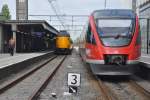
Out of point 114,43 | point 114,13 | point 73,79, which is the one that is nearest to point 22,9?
point 114,13

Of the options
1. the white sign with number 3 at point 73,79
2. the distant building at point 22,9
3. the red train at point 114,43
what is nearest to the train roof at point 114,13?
the red train at point 114,43

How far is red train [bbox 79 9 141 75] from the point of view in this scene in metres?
17.9

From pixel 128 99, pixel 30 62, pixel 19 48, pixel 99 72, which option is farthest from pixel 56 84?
pixel 19 48

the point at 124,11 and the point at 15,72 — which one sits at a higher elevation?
the point at 124,11

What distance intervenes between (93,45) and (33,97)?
608 cm

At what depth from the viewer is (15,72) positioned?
23.0 meters

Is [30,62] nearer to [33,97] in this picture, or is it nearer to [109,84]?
[109,84]

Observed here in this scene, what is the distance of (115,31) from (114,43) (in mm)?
628

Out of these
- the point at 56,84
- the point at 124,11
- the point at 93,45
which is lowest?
the point at 56,84

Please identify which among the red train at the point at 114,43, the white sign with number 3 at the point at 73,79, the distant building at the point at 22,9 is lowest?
the white sign with number 3 at the point at 73,79

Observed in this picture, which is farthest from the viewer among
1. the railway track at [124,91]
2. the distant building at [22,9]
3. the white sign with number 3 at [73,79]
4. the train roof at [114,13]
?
the distant building at [22,9]

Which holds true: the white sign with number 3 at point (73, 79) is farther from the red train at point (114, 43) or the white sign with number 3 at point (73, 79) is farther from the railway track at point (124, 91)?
the red train at point (114, 43)

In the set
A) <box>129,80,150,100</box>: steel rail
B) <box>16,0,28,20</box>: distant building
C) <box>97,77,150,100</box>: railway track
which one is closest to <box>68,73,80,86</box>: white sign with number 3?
<box>97,77,150,100</box>: railway track

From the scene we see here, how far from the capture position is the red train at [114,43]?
17906 millimetres
